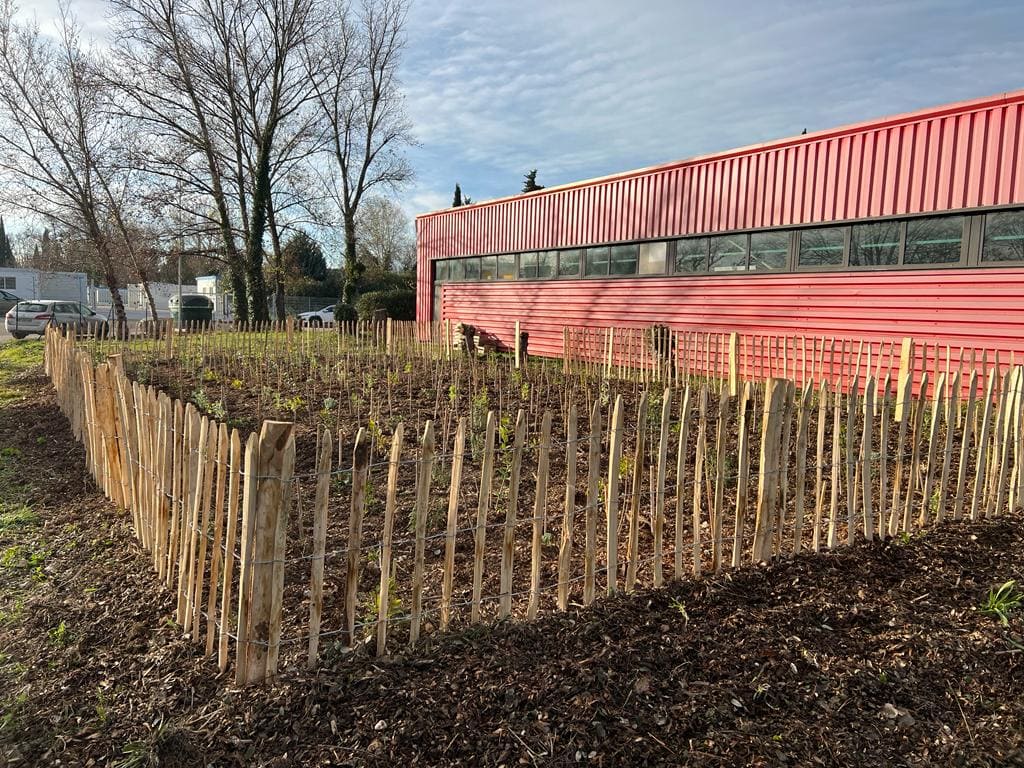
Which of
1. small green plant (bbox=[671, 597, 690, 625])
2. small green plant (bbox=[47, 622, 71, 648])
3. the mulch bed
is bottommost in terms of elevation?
small green plant (bbox=[47, 622, 71, 648])

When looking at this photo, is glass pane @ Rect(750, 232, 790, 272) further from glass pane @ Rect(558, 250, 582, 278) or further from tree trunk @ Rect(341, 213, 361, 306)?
tree trunk @ Rect(341, 213, 361, 306)

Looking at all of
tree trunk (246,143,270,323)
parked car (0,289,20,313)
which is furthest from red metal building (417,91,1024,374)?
parked car (0,289,20,313)

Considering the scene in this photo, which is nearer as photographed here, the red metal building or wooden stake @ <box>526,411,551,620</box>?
wooden stake @ <box>526,411,551,620</box>

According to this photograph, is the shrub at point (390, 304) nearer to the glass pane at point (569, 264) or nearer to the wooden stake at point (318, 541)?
the glass pane at point (569, 264)

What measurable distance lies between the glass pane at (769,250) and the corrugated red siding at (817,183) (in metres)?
0.24

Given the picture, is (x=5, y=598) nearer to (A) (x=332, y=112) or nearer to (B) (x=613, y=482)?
(B) (x=613, y=482)

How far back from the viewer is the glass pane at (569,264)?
1498 cm

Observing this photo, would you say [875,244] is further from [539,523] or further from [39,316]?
[39,316]

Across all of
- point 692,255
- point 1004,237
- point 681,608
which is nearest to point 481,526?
point 681,608

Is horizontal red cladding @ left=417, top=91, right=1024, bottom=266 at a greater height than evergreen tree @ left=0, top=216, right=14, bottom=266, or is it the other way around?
evergreen tree @ left=0, top=216, right=14, bottom=266

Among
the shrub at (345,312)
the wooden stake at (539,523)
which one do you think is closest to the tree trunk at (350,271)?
the shrub at (345,312)

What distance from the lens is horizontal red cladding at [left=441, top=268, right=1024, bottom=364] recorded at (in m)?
8.29

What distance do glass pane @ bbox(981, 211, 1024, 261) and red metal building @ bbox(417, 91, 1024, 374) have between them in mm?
13

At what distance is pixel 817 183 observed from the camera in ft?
32.5
